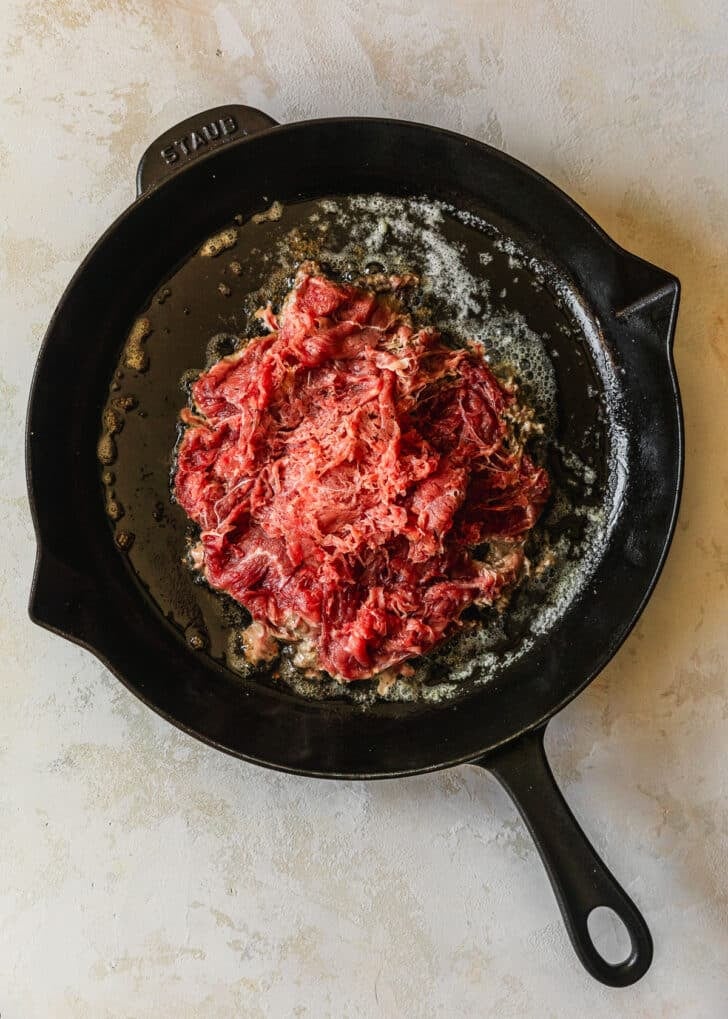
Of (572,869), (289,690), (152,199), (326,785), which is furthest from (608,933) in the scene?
(152,199)

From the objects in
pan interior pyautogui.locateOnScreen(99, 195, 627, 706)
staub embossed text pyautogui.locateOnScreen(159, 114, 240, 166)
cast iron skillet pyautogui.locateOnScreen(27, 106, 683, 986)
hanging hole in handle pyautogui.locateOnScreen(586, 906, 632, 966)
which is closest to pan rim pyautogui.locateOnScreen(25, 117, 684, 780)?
cast iron skillet pyautogui.locateOnScreen(27, 106, 683, 986)

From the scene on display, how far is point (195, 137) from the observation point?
8.57 feet

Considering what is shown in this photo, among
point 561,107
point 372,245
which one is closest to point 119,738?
point 372,245

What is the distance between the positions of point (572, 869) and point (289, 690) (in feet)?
3.68

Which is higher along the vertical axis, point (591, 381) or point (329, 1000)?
point (591, 381)

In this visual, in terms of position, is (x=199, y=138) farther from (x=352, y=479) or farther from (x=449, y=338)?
(x=352, y=479)

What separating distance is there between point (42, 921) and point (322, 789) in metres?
1.16

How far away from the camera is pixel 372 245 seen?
2738mm

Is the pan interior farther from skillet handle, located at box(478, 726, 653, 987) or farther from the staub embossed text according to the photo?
skillet handle, located at box(478, 726, 653, 987)

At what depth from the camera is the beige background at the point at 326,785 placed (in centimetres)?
282

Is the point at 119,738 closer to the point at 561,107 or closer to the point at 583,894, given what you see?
the point at 583,894

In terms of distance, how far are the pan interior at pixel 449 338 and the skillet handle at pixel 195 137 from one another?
0.25 m

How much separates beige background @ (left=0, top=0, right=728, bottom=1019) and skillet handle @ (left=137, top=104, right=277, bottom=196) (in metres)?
0.27

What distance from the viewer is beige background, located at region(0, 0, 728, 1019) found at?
2.82m
